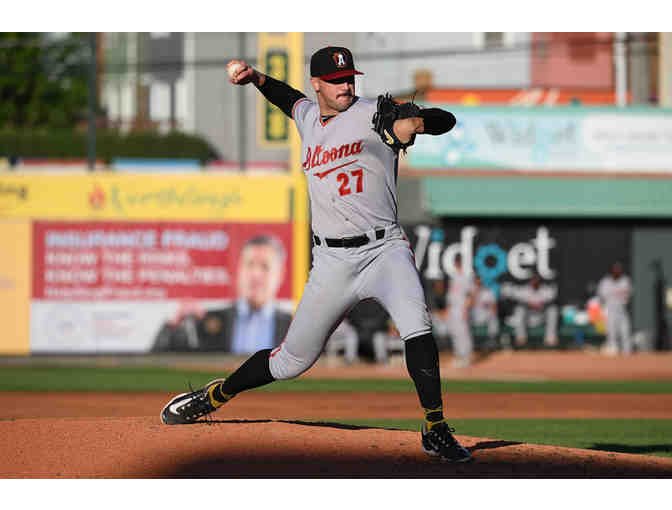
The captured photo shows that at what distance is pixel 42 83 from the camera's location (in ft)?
136

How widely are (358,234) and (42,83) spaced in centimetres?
3770

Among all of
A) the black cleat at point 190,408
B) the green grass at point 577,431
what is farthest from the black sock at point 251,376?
the green grass at point 577,431

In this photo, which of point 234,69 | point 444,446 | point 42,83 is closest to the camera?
point 444,446

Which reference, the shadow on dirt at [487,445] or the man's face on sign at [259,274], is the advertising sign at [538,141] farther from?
the shadow on dirt at [487,445]

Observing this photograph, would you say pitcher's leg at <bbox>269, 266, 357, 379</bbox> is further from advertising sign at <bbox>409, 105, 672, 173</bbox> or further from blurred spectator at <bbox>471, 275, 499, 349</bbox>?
advertising sign at <bbox>409, 105, 672, 173</bbox>

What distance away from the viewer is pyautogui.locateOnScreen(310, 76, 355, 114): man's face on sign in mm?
6117

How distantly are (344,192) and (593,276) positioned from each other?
19748 mm

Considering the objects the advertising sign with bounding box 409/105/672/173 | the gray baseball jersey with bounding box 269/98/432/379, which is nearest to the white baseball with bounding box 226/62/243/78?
the gray baseball jersey with bounding box 269/98/432/379

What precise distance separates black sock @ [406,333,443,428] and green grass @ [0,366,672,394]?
9.01 meters

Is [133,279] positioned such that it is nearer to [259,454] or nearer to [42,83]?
[259,454]

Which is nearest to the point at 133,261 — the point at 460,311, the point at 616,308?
the point at 460,311

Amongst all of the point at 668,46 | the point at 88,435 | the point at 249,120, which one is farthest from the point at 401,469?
the point at 249,120

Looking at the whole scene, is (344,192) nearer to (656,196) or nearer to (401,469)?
(401,469)

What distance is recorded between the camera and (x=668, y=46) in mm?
28297
